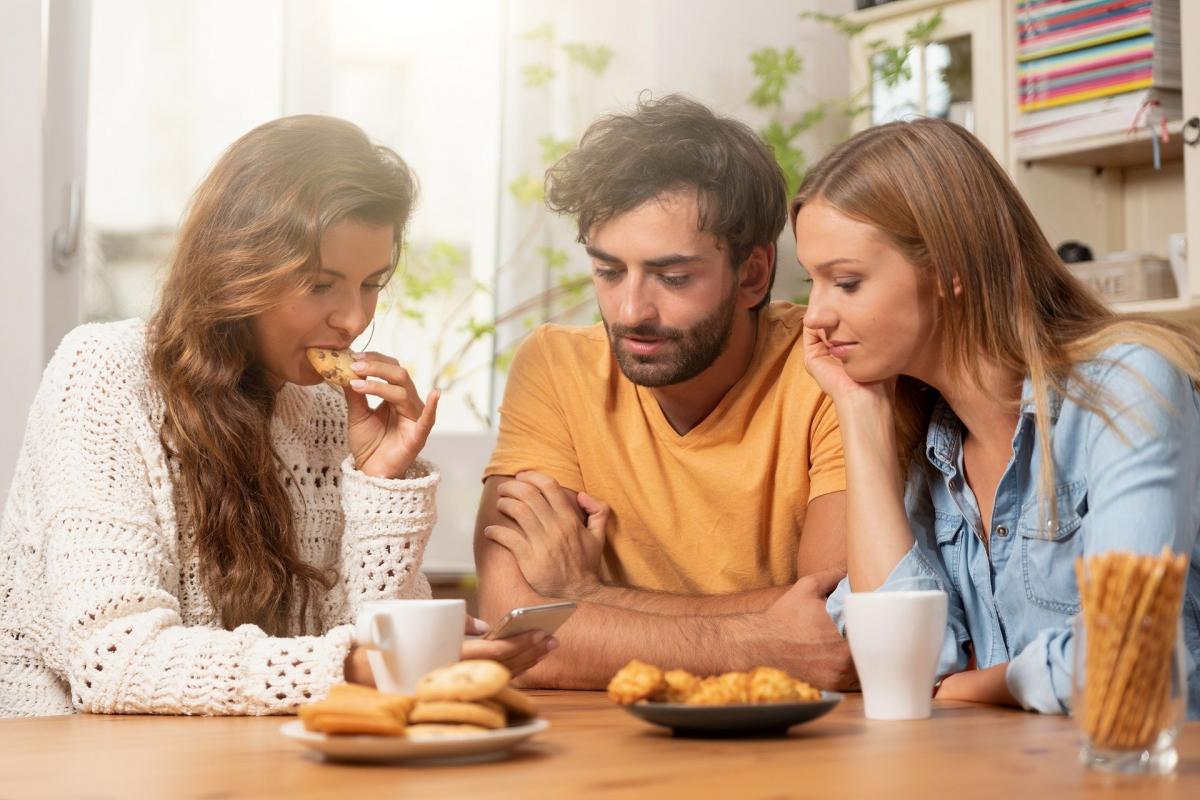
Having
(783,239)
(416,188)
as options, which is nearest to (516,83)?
(783,239)

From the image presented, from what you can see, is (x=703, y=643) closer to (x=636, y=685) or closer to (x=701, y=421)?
(x=701, y=421)

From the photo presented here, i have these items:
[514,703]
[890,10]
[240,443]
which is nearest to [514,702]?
[514,703]

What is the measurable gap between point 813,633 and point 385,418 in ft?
2.07

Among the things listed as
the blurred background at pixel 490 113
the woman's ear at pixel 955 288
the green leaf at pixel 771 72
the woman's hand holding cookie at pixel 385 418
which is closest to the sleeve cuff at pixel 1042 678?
the woman's ear at pixel 955 288

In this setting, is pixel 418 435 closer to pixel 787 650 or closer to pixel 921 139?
pixel 787 650

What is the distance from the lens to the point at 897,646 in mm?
1174

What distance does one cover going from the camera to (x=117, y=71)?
9.74 feet

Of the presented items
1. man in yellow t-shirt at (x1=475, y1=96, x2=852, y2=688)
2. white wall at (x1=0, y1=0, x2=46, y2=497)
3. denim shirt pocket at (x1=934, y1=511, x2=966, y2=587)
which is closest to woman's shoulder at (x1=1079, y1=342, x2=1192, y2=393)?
denim shirt pocket at (x1=934, y1=511, x2=966, y2=587)

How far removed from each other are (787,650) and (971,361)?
0.41m

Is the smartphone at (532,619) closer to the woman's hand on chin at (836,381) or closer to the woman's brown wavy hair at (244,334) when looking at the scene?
the woman's brown wavy hair at (244,334)

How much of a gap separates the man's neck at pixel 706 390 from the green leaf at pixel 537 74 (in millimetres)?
1550

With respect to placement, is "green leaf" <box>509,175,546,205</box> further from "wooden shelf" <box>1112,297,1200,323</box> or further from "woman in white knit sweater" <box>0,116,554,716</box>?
"woman in white knit sweater" <box>0,116,554,716</box>

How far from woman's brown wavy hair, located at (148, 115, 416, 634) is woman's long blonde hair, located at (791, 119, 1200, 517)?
2.08 feet

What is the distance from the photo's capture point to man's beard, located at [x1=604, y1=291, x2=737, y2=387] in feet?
6.62
